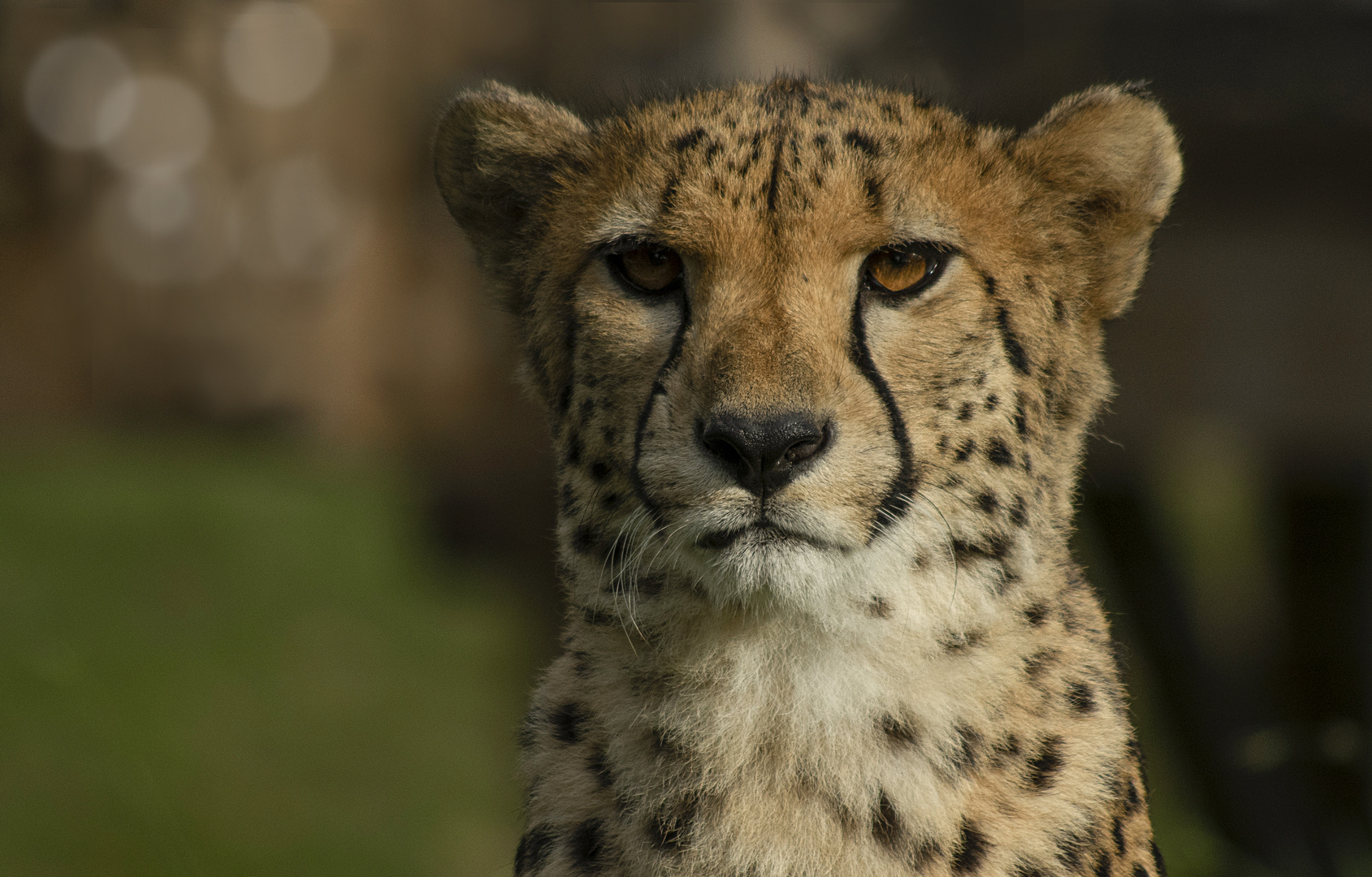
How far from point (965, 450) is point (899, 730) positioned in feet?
1.15

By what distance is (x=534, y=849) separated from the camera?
5.61ft

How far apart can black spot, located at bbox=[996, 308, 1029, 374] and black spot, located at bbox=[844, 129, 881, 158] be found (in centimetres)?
26

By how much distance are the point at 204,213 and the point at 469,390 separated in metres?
2.82

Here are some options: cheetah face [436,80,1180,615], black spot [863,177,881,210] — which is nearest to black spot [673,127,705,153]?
cheetah face [436,80,1180,615]

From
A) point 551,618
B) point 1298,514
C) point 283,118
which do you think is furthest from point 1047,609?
point 283,118

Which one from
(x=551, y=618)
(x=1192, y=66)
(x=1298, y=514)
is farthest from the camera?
(x=551, y=618)

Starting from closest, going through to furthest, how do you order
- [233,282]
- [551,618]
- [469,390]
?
[551,618] < [469,390] < [233,282]

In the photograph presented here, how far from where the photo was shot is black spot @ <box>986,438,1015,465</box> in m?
1.68

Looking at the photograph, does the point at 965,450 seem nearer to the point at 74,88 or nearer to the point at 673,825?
the point at 673,825

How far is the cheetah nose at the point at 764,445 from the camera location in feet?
4.67

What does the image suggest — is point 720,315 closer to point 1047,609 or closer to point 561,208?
point 561,208

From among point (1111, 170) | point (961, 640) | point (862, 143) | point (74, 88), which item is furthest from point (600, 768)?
point (74, 88)

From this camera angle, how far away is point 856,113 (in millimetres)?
1800

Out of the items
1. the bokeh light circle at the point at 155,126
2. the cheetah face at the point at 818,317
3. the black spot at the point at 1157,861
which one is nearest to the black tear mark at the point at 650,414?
the cheetah face at the point at 818,317
